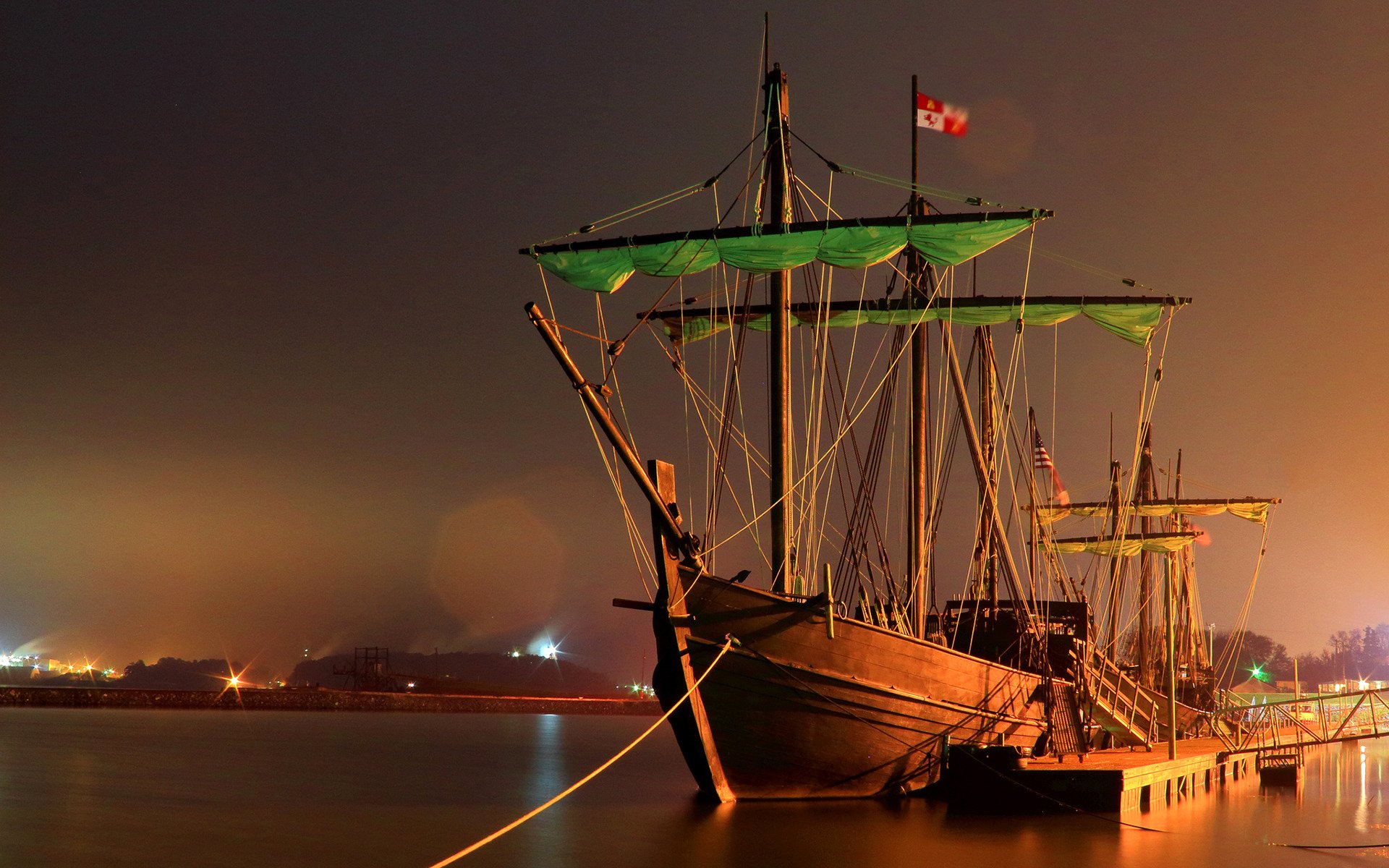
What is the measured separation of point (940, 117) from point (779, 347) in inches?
371

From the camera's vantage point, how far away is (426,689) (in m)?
166

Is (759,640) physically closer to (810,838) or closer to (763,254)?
(810,838)

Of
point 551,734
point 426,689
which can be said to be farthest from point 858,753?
point 426,689

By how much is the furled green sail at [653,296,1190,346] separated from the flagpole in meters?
0.75

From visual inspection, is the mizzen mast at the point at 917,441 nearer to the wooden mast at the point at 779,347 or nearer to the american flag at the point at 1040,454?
the wooden mast at the point at 779,347

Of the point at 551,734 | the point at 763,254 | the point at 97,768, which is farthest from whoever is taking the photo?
the point at 551,734

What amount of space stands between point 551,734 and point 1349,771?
55.6m

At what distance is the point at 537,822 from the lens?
24922mm

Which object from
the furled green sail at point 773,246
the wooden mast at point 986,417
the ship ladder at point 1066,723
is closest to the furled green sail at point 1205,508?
the wooden mast at point 986,417

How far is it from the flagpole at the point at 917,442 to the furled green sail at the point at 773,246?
6.55ft

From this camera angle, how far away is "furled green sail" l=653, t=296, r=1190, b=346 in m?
32.1

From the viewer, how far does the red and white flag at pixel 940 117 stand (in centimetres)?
3098

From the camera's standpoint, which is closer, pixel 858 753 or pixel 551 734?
pixel 858 753

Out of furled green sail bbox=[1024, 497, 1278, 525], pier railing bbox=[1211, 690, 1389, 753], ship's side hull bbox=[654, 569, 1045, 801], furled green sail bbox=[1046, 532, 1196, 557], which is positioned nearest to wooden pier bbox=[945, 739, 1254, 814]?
ship's side hull bbox=[654, 569, 1045, 801]
